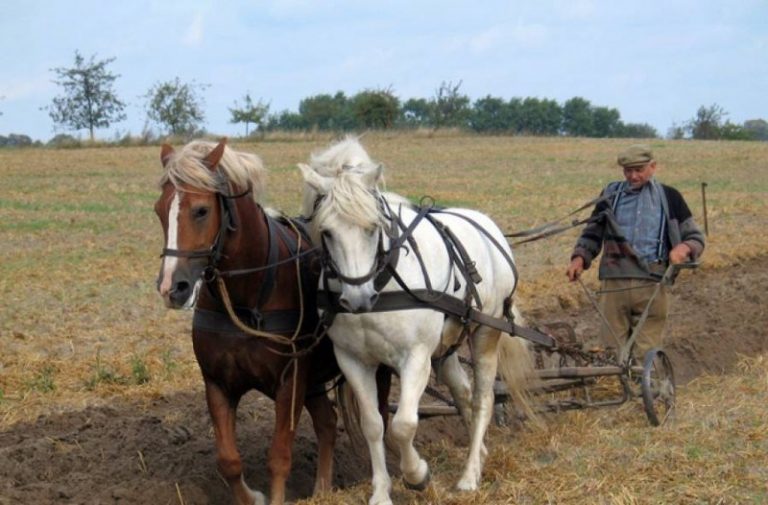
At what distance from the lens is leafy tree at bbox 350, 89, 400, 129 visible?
56.8 m

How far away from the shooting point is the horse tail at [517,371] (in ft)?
23.4

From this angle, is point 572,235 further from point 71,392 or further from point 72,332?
point 71,392

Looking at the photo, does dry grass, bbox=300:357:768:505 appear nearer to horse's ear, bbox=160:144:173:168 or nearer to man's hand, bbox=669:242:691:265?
man's hand, bbox=669:242:691:265

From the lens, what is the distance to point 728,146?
43.4 meters

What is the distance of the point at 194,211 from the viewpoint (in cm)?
500

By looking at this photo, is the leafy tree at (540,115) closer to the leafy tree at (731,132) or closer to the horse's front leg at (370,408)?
the leafy tree at (731,132)

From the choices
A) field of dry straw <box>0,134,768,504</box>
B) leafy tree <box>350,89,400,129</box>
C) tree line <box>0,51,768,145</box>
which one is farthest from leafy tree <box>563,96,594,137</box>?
field of dry straw <box>0,134,768,504</box>

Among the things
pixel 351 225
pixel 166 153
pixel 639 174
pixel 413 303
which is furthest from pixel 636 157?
pixel 166 153

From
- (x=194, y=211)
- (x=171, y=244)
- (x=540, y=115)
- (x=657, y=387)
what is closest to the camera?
(x=171, y=244)

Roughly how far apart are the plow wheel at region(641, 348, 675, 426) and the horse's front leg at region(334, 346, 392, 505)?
7.22 ft

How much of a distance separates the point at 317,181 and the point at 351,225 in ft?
1.18

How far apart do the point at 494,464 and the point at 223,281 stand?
2.12 m

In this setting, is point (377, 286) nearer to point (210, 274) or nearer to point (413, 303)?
point (413, 303)

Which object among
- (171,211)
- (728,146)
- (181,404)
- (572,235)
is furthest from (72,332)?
(728,146)
